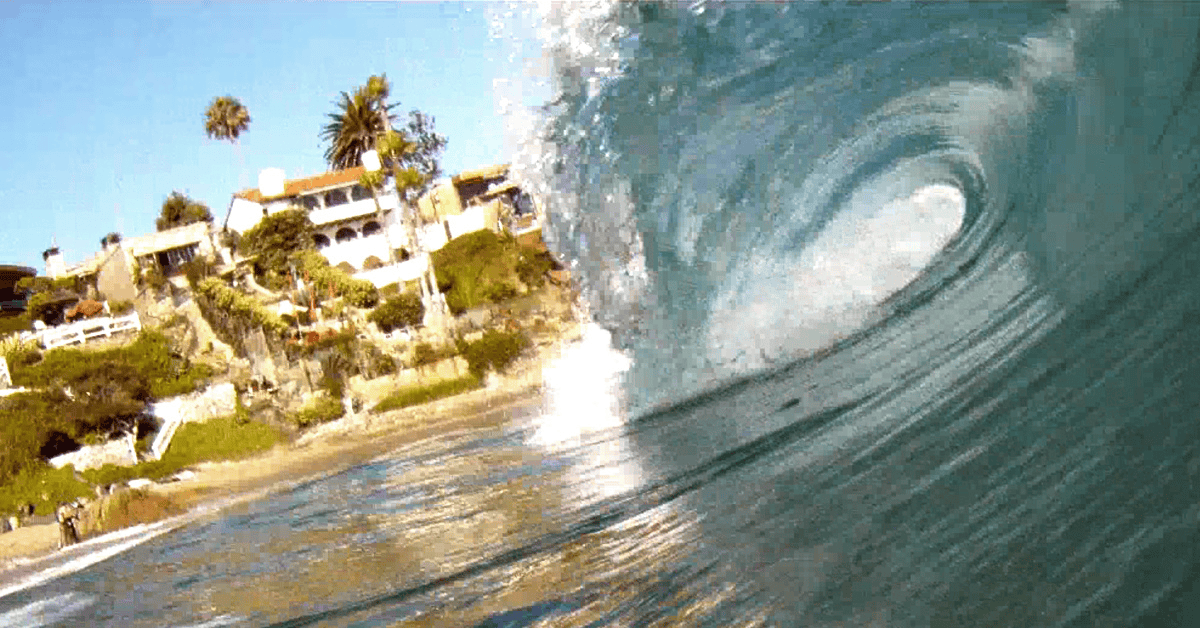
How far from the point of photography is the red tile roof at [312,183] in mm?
62031

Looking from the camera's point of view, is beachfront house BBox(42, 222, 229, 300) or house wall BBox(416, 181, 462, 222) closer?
beachfront house BBox(42, 222, 229, 300)

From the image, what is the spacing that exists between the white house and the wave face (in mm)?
50563

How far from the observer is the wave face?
3541mm

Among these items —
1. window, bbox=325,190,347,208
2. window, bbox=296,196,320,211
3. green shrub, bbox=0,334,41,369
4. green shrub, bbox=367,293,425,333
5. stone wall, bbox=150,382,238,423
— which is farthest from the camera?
window, bbox=325,190,347,208

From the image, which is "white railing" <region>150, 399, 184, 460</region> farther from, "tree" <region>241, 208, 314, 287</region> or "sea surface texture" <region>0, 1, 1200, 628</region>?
"sea surface texture" <region>0, 1, 1200, 628</region>

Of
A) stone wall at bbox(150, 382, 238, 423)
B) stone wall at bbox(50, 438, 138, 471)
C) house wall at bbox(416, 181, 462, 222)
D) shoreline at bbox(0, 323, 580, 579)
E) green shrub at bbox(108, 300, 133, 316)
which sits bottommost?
shoreline at bbox(0, 323, 580, 579)

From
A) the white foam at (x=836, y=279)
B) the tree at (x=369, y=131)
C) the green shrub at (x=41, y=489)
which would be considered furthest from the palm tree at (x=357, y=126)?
the white foam at (x=836, y=279)

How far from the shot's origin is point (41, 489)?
35.7 meters

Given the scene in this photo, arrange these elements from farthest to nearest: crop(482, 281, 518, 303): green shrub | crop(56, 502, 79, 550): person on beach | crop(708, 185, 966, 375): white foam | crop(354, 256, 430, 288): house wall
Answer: crop(354, 256, 430, 288): house wall
crop(482, 281, 518, 303): green shrub
crop(56, 502, 79, 550): person on beach
crop(708, 185, 966, 375): white foam

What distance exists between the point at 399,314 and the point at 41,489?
15.6 m

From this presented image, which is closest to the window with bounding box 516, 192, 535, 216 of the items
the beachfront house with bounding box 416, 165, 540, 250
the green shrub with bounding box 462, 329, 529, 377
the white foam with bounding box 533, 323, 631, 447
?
the beachfront house with bounding box 416, 165, 540, 250

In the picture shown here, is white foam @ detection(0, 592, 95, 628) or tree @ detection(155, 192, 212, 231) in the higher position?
tree @ detection(155, 192, 212, 231)

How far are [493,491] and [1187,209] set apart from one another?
6743 mm

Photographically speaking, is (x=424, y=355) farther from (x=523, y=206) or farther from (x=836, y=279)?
(x=836, y=279)
